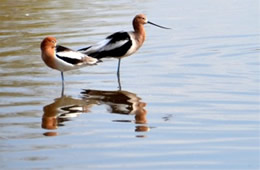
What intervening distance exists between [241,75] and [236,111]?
7.10ft

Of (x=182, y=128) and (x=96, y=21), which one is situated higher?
(x=96, y=21)

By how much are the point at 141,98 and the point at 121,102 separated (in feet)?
0.87

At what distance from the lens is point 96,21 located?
17.4 metres

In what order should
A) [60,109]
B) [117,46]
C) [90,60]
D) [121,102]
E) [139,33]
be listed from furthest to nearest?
[139,33]
[117,46]
[90,60]
[121,102]
[60,109]

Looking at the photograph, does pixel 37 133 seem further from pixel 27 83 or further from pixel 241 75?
pixel 241 75

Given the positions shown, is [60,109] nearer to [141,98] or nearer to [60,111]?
[60,111]

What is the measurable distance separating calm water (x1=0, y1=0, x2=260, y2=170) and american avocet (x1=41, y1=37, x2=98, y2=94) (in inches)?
11.2

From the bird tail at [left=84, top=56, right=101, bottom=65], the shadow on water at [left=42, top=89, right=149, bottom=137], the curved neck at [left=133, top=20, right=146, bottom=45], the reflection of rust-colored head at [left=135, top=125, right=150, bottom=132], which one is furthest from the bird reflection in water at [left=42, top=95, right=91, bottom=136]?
the curved neck at [left=133, top=20, right=146, bottom=45]

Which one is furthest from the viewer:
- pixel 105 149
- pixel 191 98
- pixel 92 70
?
pixel 92 70

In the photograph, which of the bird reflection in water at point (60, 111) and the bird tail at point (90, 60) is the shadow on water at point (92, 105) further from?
the bird tail at point (90, 60)

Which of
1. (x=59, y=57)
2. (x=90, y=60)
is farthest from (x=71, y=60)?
(x=90, y=60)

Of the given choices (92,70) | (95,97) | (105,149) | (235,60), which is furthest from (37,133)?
(235,60)

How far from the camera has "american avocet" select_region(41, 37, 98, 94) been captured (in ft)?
38.2

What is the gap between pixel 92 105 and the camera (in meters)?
10.6
